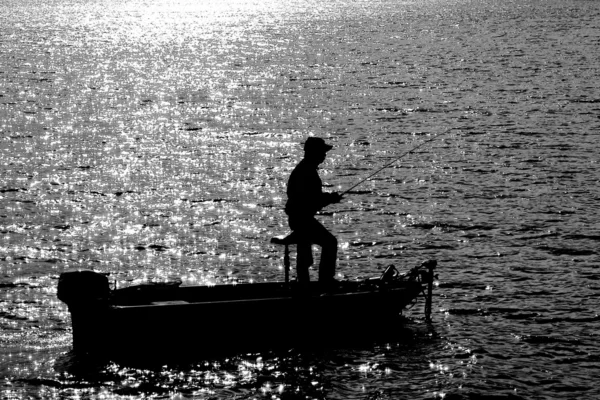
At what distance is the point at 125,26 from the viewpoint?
10800 cm

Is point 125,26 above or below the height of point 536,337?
A: above

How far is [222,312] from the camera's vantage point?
14.8m

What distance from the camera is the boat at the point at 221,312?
14445 millimetres

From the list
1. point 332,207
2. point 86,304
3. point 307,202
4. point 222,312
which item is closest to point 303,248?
point 307,202

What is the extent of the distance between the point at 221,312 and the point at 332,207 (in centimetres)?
1005

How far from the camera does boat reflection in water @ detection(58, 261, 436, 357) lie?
14445 mm

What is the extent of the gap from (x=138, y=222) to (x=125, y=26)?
88.3m

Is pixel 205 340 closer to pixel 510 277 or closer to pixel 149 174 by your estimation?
pixel 510 277

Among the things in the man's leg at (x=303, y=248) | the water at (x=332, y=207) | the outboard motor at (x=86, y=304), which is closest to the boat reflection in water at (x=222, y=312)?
the outboard motor at (x=86, y=304)

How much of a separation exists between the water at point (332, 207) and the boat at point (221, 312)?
0.35m

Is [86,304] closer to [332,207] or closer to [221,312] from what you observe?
[221,312]

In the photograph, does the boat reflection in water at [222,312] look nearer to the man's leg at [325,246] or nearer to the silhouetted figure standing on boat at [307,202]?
the man's leg at [325,246]

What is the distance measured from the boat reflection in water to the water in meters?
0.35

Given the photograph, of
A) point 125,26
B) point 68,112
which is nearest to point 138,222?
point 68,112
